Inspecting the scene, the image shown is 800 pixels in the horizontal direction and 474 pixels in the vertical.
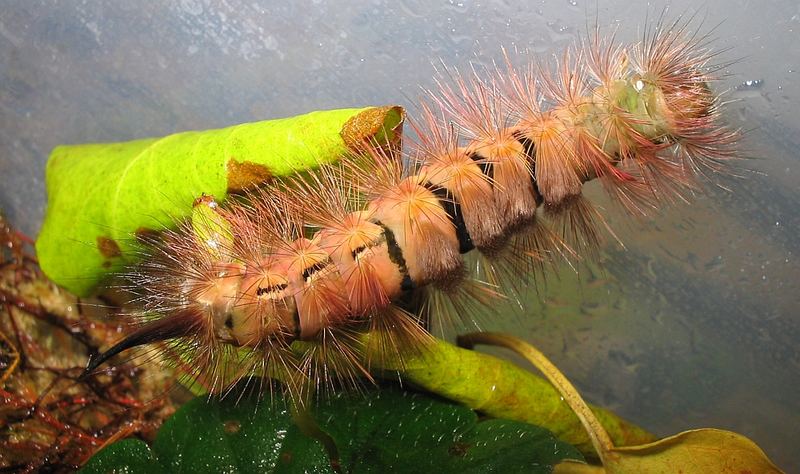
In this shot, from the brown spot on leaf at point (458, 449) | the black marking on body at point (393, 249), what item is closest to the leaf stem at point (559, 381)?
the brown spot on leaf at point (458, 449)

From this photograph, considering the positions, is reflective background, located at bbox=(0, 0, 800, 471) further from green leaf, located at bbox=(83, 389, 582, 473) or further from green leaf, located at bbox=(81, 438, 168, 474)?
green leaf, located at bbox=(81, 438, 168, 474)

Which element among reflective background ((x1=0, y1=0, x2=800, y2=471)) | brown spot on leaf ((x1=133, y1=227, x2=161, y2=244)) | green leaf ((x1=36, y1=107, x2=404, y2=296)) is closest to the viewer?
green leaf ((x1=36, y1=107, x2=404, y2=296))

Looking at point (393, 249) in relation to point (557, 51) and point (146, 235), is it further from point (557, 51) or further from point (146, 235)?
point (557, 51)

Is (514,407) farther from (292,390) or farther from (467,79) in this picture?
(467,79)

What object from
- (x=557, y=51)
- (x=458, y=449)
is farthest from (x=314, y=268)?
(x=557, y=51)

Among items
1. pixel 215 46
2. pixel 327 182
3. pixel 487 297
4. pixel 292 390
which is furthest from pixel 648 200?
pixel 215 46

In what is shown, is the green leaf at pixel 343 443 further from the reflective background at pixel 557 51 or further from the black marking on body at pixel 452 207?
the reflective background at pixel 557 51

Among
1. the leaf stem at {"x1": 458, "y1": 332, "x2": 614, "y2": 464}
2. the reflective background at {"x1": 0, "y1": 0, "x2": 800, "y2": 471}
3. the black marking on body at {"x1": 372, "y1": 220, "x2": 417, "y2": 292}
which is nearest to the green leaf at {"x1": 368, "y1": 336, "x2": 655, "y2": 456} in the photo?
the leaf stem at {"x1": 458, "y1": 332, "x2": 614, "y2": 464}
